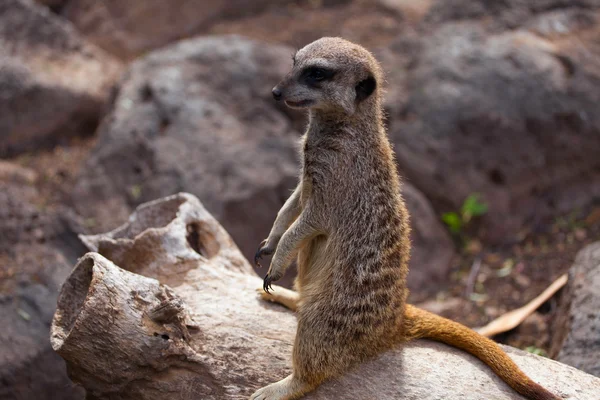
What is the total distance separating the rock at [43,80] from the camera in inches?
231

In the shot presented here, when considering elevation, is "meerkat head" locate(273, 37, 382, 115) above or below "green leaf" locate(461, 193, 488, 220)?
above

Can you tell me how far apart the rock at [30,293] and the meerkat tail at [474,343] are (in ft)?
5.90

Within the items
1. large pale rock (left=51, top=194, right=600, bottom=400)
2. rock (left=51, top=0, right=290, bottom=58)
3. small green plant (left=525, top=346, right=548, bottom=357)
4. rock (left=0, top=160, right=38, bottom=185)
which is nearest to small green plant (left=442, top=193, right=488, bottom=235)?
small green plant (left=525, top=346, right=548, bottom=357)

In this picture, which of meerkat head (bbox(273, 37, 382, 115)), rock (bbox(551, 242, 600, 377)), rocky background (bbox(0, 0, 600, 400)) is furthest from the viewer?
rocky background (bbox(0, 0, 600, 400))

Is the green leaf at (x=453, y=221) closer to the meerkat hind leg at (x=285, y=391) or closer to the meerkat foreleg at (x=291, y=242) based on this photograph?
the meerkat foreleg at (x=291, y=242)

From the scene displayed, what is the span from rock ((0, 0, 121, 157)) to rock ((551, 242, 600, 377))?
4.81 metres

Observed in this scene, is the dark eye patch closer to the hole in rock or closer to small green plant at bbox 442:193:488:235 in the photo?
the hole in rock

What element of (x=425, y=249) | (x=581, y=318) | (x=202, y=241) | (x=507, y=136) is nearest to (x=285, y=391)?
(x=202, y=241)

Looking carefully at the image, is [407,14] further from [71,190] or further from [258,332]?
[258,332]

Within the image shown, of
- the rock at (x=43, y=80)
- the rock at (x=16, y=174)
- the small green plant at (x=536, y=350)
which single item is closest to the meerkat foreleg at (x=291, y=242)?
the small green plant at (x=536, y=350)

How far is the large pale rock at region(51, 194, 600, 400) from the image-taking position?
2430mm

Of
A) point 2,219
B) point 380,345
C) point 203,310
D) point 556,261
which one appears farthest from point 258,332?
point 556,261

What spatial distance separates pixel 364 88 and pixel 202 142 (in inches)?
109

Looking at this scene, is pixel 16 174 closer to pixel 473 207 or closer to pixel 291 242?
pixel 291 242
